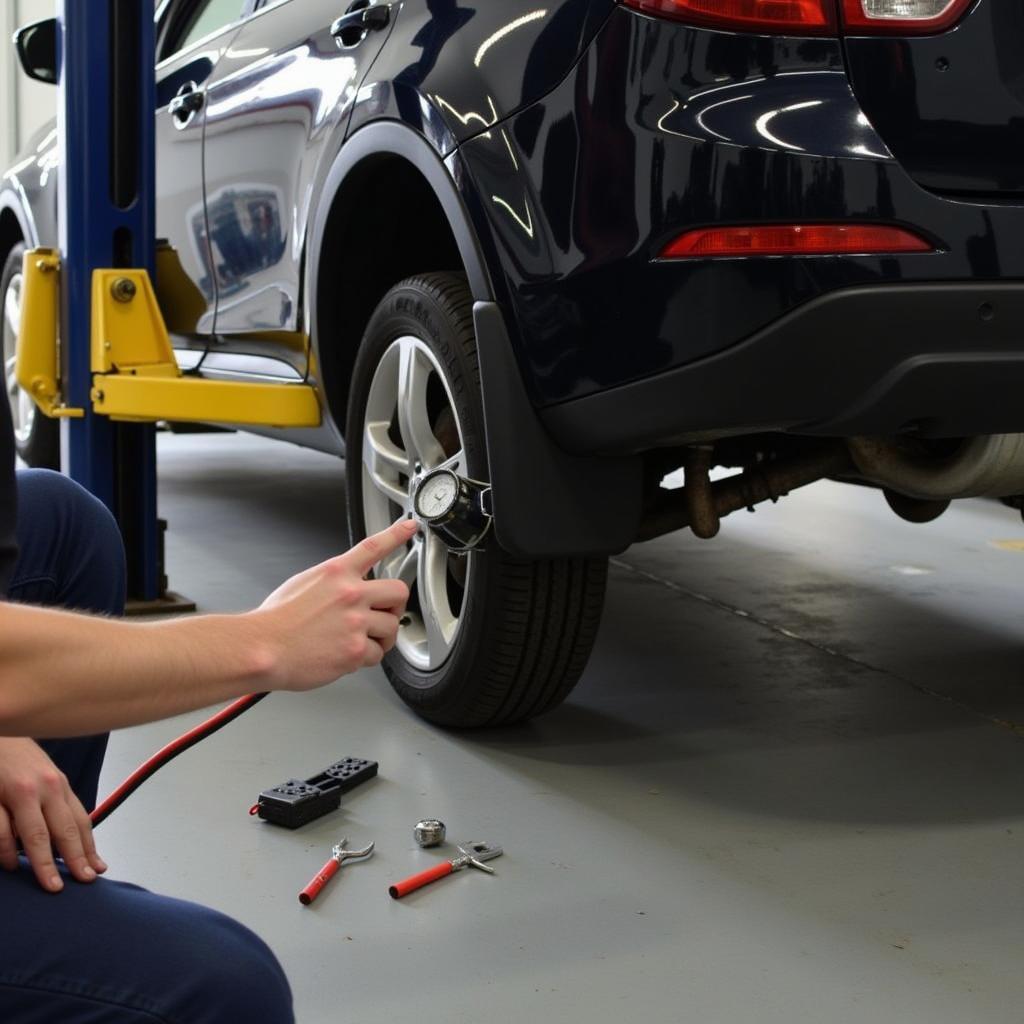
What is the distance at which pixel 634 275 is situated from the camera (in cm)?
181

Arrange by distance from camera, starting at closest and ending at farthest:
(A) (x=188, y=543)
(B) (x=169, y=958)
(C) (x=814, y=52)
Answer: (B) (x=169, y=958)
(C) (x=814, y=52)
(A) (x=188, y=543)

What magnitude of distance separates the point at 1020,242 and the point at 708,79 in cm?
41

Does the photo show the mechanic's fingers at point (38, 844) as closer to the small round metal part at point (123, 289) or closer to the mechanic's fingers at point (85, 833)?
the mechanic's fingers at point (85, 833)

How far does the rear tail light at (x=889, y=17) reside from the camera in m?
1.73

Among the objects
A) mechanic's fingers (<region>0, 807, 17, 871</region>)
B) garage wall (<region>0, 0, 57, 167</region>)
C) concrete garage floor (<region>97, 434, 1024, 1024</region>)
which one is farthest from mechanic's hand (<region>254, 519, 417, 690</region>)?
garage wall (<region>0, 0, 57, 167</region>)

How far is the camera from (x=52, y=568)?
4.46ft

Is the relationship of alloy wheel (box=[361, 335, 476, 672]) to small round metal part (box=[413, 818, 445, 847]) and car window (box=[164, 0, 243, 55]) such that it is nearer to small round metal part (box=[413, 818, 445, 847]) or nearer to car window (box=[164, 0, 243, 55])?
small round metal part (box=[413, 818, 445, 847])

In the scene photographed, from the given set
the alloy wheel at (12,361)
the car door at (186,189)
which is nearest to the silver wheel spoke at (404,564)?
the car door at (186,189)

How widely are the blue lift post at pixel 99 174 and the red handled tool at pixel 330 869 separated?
148 centimetres

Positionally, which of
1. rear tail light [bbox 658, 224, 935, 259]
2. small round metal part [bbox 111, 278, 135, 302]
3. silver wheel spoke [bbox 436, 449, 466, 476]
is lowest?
silver wheel spoke [bbox 436, 449, 466, 476]

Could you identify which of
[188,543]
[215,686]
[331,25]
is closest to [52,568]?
[215,686]

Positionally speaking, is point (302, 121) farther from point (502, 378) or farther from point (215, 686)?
point (215, 686)

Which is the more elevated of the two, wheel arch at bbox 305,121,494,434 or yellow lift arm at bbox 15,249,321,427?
wheel arch at bbox 305,121,494,434

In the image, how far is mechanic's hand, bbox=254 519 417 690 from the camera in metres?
0.97
